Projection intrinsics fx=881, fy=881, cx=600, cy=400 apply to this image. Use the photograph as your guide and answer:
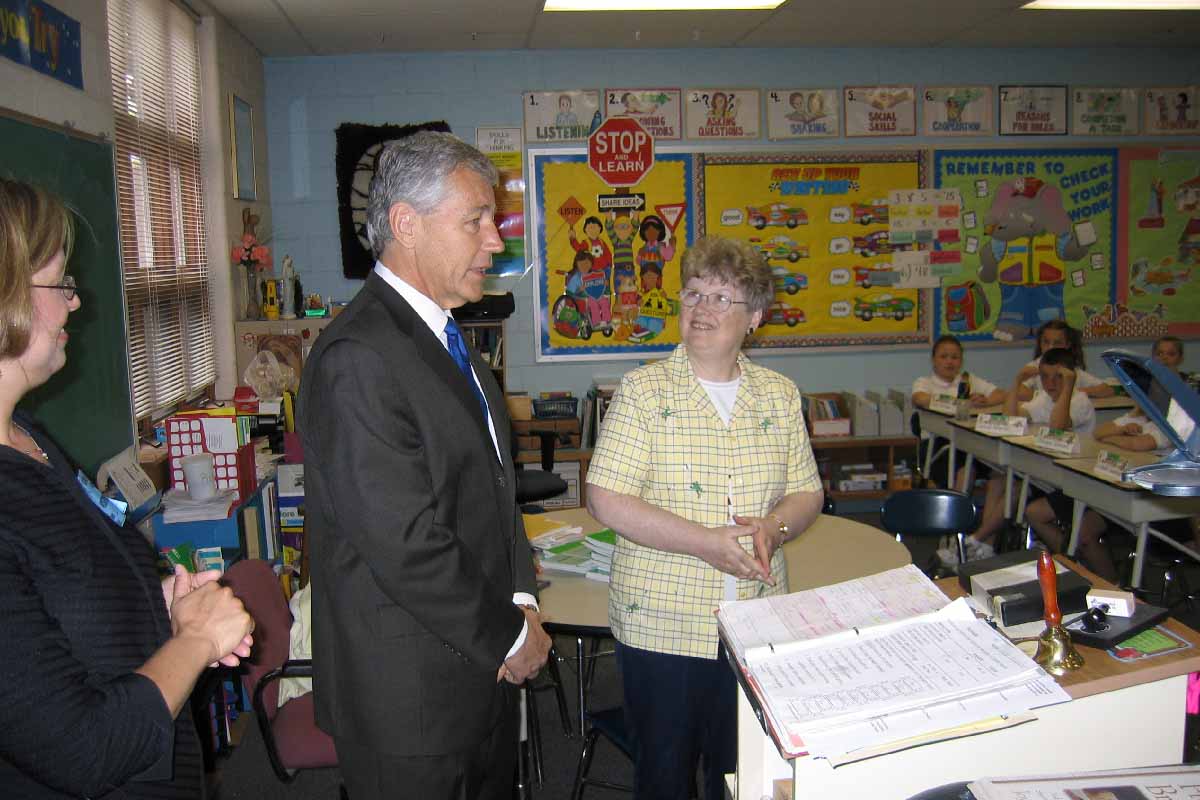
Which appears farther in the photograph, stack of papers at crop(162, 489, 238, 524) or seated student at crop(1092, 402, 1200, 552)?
seated student at crop(1092, 402, 1200, 552)

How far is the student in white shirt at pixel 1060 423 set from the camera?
443 cm

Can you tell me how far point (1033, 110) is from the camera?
6.21 m

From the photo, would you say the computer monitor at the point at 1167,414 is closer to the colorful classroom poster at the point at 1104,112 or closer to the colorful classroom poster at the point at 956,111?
the colorful classroom poster at the point at 956,111

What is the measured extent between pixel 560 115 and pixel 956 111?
9.08 ft

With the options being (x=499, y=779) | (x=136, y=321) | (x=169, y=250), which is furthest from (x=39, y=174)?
(x=499, y=779)

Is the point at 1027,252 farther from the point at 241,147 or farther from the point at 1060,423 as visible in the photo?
the point at 241,147

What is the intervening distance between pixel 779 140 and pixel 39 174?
15.0 ft

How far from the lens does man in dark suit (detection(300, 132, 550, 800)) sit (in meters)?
1.41

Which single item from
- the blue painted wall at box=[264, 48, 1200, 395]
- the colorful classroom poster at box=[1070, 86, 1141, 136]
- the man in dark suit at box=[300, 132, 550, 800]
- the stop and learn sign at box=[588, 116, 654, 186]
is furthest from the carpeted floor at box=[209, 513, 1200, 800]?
the colorful classroom poster at box=[1070, 86, 1141, 136]

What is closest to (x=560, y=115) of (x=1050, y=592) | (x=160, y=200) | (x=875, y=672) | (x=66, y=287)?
(x=160, y=200)

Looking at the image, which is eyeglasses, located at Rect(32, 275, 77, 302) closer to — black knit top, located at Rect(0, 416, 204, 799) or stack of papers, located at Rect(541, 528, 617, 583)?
black knit top, located at Rect(0, 416, 204, 799)

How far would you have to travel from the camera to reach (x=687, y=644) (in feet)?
6.26

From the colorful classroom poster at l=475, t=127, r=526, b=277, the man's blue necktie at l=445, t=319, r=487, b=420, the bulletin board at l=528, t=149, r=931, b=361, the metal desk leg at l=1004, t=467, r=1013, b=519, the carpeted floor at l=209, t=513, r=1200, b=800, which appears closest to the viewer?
the man's blue necktie at l=445, t=319, r=487, b=420

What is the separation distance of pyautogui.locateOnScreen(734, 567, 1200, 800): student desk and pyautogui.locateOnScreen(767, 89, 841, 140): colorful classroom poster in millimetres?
5205
